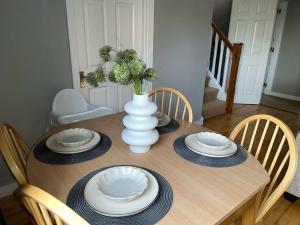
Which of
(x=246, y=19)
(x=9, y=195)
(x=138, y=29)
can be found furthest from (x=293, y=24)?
(x=9, y=195)

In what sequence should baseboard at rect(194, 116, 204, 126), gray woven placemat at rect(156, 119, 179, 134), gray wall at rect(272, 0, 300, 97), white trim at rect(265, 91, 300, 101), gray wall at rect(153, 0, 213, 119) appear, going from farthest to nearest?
white trim at rect(265, 91, 300, 101) < gray wall at rect(272, 0, 300, 97) < baseboard at rect(194, 116, 204, 126) < gray wall at rect(153, 0, 213, 119) < gray woven placemat at rect(156, 119, 179, 134)

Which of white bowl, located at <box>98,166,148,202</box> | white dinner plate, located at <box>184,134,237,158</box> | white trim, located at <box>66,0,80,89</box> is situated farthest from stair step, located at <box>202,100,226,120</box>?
white bowl, located at <box>98,166,148,202</box>

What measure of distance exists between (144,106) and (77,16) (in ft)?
4.51

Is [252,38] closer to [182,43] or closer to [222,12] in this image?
[222,12]

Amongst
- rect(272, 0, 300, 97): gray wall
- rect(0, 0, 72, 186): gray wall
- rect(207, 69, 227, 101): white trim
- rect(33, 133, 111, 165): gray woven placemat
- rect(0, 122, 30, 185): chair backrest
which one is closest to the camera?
rect(0, 122, 30, 185): chair backrest

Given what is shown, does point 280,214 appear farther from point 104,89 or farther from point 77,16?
point 77,16

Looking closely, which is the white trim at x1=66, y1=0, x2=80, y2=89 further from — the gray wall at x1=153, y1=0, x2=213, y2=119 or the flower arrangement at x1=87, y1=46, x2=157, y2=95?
the flower arrangement at x1=87, y1=46, x2=157, y2=95

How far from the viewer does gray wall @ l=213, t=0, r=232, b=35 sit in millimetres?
4177

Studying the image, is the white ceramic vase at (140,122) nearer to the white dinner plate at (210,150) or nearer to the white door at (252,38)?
the white dinner plate at (210,150)

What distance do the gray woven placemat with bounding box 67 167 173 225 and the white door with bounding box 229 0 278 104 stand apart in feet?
13.5

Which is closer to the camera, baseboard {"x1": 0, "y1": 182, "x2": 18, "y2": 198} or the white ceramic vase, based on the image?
the white ceramic vase

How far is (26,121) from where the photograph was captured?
1.98 m

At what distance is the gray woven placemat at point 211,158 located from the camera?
114cm

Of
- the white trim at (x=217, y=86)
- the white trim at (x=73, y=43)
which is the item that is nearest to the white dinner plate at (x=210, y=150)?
the white trim at (x=73, y=43)
